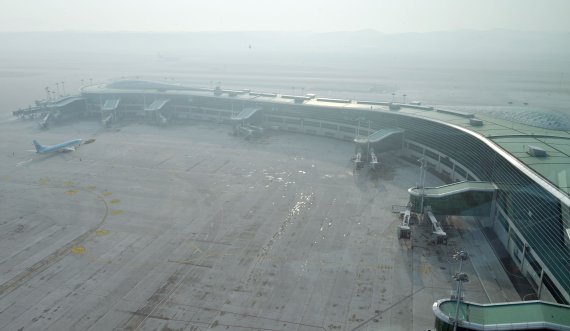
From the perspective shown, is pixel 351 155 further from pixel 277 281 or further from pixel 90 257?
pixel 90 257

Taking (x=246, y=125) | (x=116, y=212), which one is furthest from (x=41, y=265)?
(x=246, y=125)

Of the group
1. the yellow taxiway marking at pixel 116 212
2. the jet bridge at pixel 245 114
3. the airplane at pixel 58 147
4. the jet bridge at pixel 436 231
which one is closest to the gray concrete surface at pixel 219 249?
the yellow taxiway marking at pixel 116 212

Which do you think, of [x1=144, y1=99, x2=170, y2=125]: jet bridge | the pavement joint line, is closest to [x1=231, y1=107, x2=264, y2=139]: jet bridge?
[x1=144, y1=99, x2=170, y2=125]: jet bridge

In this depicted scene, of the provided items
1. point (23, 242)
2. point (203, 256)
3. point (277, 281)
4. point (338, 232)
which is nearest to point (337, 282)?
point (277, 281)

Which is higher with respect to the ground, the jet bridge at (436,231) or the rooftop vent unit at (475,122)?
the rooftop vent unit at (475,122)

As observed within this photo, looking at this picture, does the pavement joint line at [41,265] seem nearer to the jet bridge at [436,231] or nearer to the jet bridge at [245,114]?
the jet bridge at [436,231]

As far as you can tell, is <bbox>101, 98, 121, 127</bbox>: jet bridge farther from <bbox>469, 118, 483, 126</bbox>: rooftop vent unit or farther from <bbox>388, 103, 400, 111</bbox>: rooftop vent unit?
<bbox>469, 118, 483, 126</bbox>: rooftop vent unit
